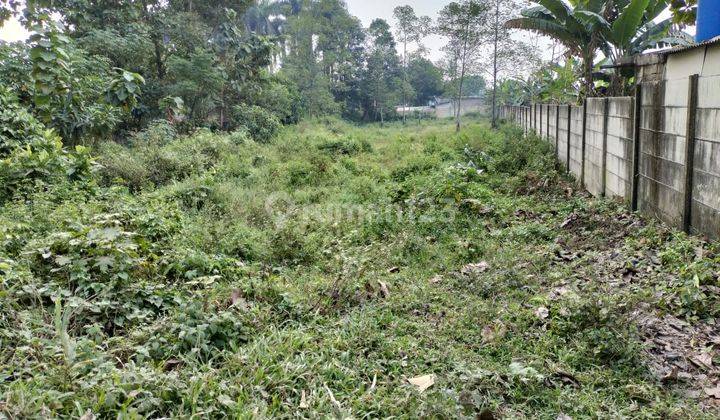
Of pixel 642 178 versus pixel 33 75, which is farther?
pixel 33 75

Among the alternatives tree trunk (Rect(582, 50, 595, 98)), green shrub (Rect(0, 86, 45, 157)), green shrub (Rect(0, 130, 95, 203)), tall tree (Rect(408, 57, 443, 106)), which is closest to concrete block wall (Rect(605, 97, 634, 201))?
tree trunk (Rect(582, 50, 595, 98))

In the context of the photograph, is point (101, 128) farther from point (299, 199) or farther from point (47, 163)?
point (299, 199)

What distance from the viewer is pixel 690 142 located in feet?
12.6

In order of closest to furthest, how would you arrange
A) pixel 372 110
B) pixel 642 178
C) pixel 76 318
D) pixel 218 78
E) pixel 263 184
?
pixel 76 318, pixel 642 178, pixel 263 184, pixel 218 78, pixel 372 110

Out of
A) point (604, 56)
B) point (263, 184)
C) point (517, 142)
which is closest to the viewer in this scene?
point (263, 184)

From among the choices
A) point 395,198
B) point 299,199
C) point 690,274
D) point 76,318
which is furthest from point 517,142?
point 76,318

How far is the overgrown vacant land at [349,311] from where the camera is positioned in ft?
7.54

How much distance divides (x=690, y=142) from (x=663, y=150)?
54 cm

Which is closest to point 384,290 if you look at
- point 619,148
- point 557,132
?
point 619,148

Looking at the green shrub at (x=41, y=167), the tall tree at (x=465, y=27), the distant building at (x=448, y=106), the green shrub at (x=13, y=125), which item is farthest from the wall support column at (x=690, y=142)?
the distant building at (x=448, y=106)

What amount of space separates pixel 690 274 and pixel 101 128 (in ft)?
26.1

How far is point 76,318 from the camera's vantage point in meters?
2.93

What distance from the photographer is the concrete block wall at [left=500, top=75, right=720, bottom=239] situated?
3.62 m

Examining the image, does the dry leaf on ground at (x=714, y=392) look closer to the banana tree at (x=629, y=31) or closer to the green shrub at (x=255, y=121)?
the banana tree at (x=629, y=31)
